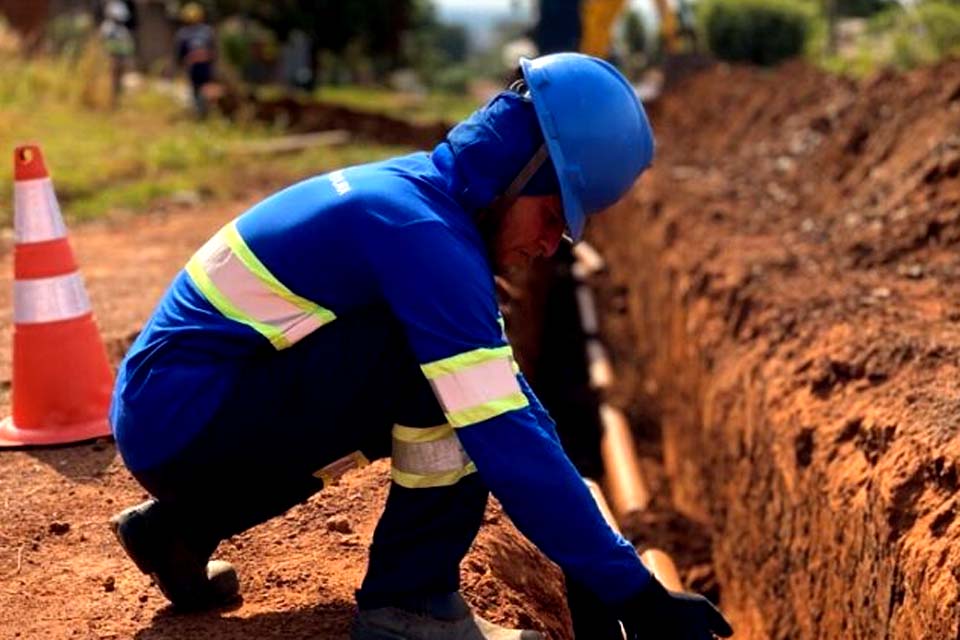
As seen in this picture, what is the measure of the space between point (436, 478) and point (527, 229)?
537mm

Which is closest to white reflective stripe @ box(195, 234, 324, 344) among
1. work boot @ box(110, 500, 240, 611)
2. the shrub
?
work boot @ box(110, 500, 240, 611)

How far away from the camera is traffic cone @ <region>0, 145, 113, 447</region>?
4418 mm

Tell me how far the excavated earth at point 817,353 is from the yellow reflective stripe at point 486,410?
1459 millimetres

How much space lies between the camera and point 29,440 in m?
4.31

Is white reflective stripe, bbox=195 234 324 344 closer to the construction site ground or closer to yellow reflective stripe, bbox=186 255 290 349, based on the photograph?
yellow reflective stripe, bbox=186 255 290 349

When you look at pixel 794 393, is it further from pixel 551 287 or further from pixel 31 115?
pixel 31 115

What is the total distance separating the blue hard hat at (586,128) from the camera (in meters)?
2.75

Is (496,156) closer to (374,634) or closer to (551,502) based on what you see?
(551,502)

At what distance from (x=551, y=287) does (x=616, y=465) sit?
3.79 meters

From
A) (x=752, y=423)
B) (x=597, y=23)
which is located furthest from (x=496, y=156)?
(x=597, y=23)

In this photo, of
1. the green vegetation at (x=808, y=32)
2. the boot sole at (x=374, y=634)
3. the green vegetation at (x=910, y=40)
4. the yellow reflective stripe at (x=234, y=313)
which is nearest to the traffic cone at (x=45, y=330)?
the yellow reflective stripe at (x=234, y=313)

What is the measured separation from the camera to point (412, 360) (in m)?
2.80

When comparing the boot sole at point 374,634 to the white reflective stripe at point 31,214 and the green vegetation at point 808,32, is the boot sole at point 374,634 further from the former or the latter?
the green vegetation at point 808,32

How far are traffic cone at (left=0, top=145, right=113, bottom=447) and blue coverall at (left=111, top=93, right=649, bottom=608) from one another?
152 centimetres
